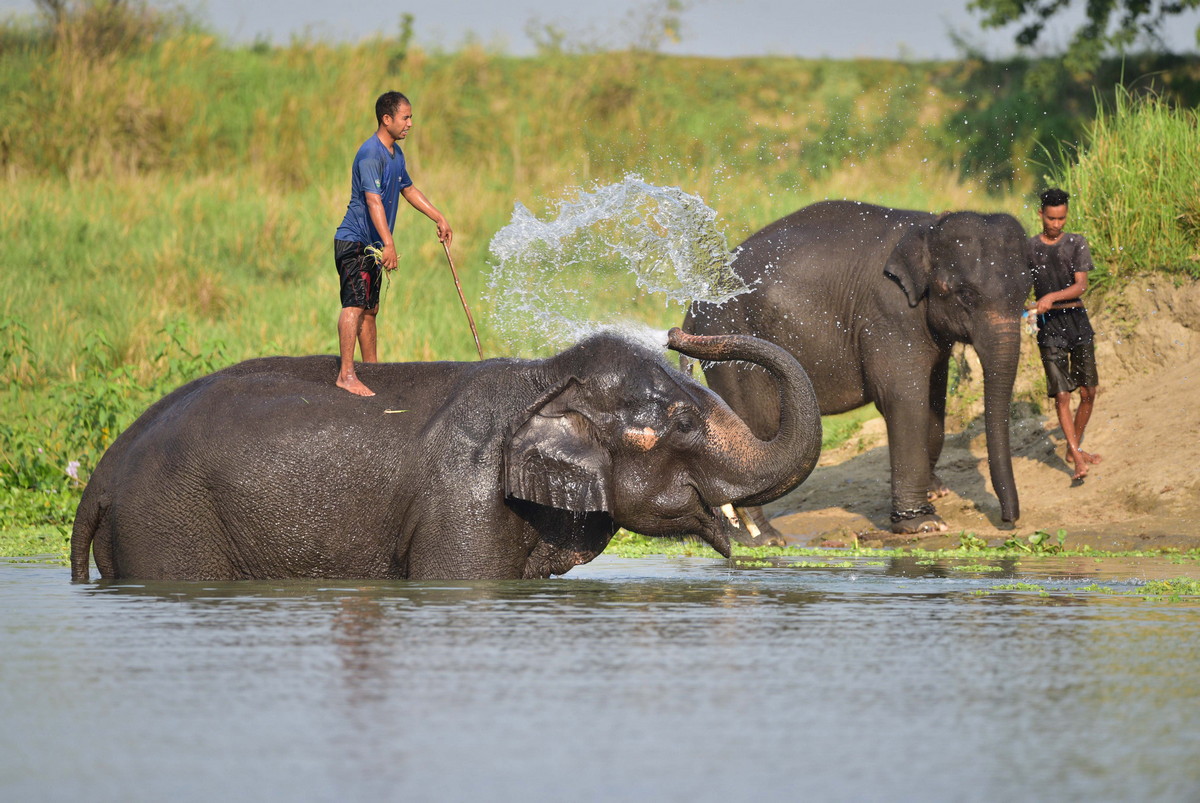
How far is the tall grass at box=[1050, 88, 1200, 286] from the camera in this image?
1370 cm

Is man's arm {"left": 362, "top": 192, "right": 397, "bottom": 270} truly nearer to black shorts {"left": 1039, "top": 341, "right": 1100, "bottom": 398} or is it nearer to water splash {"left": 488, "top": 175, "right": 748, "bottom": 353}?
water splash {"left": 488, "top": 175, "right": 748, "bottom": 353}

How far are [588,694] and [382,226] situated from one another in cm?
421

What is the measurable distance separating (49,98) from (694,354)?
17251 millimetres

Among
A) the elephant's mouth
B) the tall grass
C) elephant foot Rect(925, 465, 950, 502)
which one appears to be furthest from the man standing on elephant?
the elephant's mouth

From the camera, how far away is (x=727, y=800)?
393 cm

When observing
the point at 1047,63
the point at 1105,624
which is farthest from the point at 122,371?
the point at 1047,63

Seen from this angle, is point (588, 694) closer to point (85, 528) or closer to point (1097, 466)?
point (85, 528)

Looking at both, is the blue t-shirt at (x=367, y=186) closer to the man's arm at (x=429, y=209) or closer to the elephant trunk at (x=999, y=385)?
the man's arm at (x=429, y=209)

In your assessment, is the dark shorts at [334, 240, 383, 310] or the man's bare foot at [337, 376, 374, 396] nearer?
the man's bare foot at [337, 376, 374, 396]

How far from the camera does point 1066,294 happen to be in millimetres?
11867

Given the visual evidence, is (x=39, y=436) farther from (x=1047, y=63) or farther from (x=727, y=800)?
(x=1047, y=63)

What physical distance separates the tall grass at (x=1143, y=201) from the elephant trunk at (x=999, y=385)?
8.74 feet

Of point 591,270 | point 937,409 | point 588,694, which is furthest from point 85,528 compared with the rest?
point 591,270

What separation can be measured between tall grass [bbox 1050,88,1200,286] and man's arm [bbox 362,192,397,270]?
7262 mm
